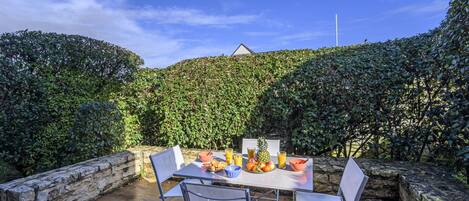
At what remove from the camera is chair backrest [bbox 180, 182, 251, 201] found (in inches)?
72.0

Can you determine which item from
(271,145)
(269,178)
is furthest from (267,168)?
(271,145)

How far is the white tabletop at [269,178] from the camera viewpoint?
7.04 ft

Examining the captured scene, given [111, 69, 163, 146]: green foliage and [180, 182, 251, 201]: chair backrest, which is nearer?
[180, 182, 251, 201]: chair backrest

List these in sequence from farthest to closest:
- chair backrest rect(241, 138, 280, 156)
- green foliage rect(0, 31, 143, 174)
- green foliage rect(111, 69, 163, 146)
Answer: green foliage rect(111, 69, 163, 146) < green foliage rect(0, 31, 143, 174) < chair backrest rect(241, 138, 280, 156)

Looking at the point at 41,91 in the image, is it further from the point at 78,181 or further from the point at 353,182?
the point at 353,182

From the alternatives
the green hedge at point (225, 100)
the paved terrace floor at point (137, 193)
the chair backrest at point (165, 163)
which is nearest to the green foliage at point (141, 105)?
the green hedge at point (225, 100)

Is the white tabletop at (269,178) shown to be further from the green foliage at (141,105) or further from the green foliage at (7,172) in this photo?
the green foliage at (7,172)

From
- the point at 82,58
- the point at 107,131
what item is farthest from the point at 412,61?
the point at 82,58

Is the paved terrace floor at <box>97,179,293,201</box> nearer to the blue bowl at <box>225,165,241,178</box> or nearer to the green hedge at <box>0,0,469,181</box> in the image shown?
the green hedge at <box>0,0,469,181</box>

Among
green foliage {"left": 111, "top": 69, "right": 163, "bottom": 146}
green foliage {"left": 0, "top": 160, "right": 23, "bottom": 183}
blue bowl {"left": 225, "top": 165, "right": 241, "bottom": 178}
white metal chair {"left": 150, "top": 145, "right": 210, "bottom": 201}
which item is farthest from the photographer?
green foliage {"left": 111, "top": 69, "right": 163, "bottom": 146}

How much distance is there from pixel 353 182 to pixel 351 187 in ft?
0.17

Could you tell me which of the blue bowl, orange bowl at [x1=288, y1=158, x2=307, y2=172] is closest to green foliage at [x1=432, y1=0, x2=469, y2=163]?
orange bowl at [x1=288, y1=158, x2=307, y2=172]

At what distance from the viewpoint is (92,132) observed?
159 inches

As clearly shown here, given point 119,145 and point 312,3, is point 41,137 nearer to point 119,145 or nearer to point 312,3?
point 119,145
